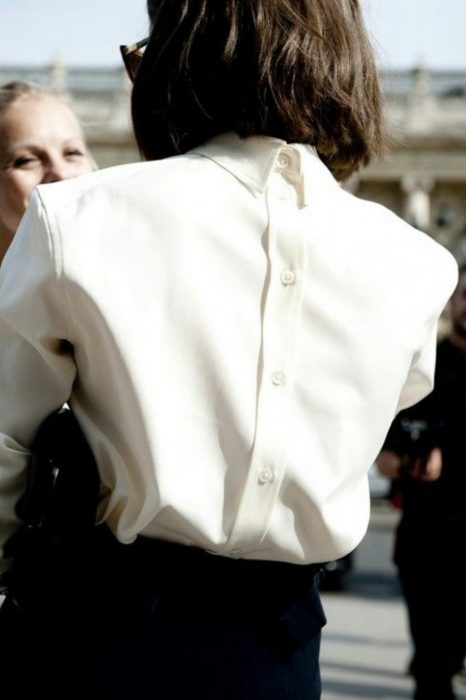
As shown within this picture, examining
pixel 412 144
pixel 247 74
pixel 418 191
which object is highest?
pixel 247 74

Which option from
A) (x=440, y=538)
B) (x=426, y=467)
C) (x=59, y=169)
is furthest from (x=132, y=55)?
(x=440, y=538)

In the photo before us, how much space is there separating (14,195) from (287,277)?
44.5 inches

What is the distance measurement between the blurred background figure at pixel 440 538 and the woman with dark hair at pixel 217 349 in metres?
3.35

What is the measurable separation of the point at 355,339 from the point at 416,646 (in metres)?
4.01

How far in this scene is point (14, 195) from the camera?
2.91 metres

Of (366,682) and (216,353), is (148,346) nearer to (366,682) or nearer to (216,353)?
(216,353)

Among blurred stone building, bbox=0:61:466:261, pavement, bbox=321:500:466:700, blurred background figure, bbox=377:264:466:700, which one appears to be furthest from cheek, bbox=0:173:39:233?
blurred stone building, bbox=0:61:466:261

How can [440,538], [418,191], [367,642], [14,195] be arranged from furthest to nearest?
[418,191]
[367,642]
[440,538]
[14,195]

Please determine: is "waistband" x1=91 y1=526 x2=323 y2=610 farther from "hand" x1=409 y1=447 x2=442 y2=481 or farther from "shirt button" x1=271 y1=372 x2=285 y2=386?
"hand" x1=409 y1=447 x2=442 y2=481

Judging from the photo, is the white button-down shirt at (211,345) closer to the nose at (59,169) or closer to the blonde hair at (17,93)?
the nose at (59,169)

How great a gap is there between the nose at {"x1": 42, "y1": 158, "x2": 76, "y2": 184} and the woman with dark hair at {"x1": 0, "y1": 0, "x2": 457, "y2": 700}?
914 millimetres

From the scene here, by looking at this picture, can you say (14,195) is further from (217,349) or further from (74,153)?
(217,349)

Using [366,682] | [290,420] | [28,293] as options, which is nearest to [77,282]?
[28,293]

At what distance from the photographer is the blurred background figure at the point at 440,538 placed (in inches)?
213
